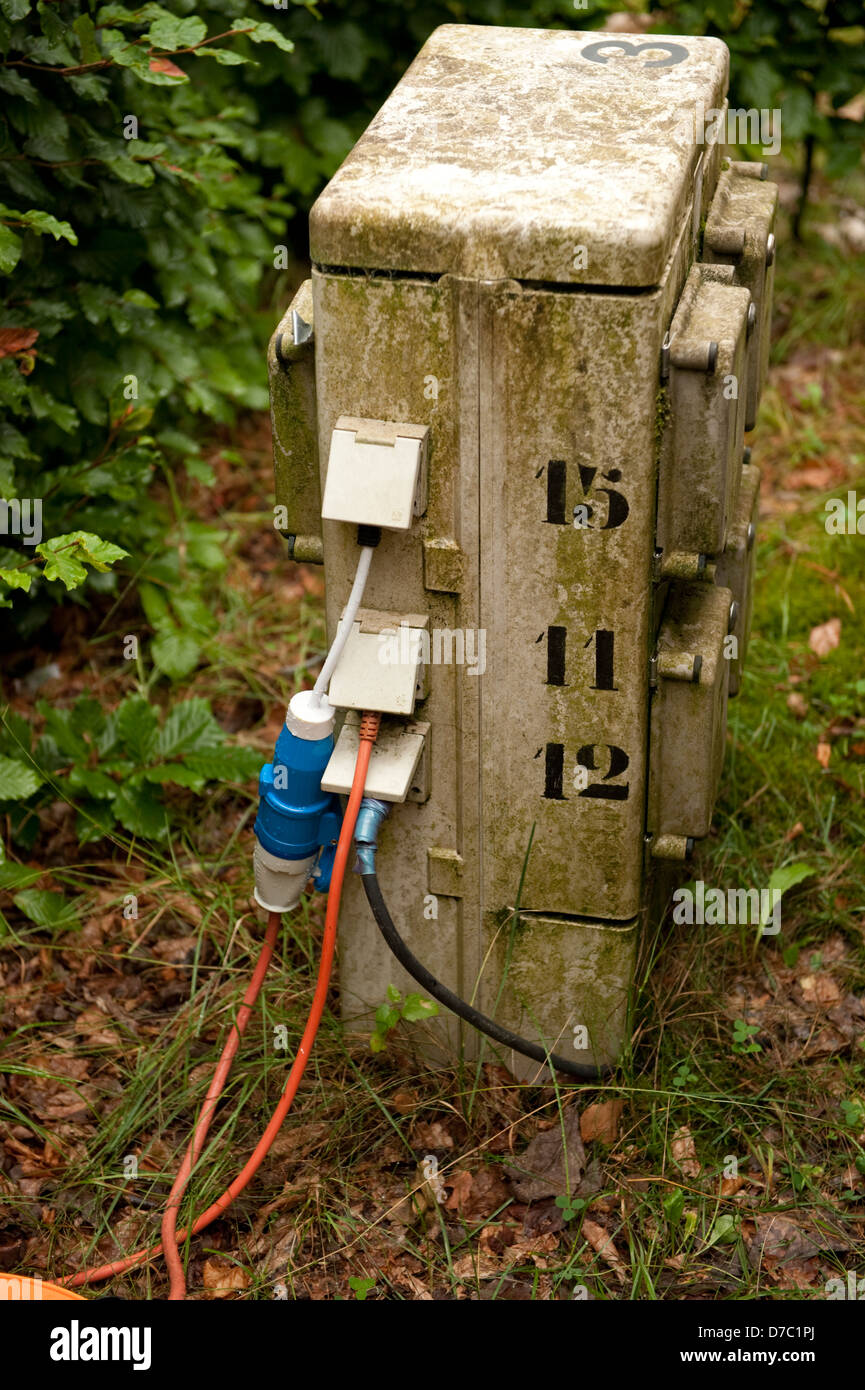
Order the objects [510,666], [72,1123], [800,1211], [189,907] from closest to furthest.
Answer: [510,666], [800,1211], [72,1123], [189,907]

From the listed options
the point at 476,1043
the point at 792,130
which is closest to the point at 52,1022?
the point at 476,1043

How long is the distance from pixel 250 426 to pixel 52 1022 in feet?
6.93

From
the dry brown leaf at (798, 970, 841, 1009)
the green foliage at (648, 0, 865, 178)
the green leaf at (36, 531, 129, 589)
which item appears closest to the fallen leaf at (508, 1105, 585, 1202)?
the dry brown leaf at (798, 970, 841, 1009)

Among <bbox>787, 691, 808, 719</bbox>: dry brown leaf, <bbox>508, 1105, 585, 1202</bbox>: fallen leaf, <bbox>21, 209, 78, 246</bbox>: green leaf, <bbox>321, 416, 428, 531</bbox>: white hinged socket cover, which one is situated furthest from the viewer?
<bbox>787, 691, 808, 719</bbox>: dry brown leaf

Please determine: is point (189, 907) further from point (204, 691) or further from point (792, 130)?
point (792, 130)

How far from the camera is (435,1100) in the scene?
102 inches

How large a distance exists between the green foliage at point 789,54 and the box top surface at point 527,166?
2096 mm

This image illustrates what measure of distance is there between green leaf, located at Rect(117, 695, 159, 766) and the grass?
0.19 m

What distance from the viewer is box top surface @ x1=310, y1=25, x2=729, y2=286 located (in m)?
1.97

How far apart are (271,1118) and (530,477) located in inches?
46.4

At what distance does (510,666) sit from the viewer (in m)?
2.27

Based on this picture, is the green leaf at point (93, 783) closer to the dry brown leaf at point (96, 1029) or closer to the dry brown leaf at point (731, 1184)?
the dry brown leaf at point (96, 1029)

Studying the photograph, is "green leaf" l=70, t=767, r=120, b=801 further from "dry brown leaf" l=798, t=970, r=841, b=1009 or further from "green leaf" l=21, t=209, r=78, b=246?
"dry brown leaf" l=798, t=970, r=841, b=1009

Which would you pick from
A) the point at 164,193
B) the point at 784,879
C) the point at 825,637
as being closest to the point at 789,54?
the point at 825,637
